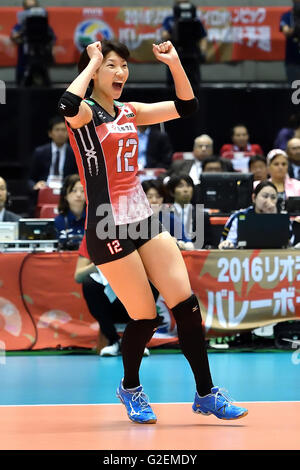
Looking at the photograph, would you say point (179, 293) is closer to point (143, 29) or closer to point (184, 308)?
point (184, 308)

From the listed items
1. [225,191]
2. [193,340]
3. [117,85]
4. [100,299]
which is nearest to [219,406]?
[193,340]

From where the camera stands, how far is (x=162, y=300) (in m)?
7.96

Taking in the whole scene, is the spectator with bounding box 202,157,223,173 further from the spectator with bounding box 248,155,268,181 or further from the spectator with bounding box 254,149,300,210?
the spectator with bounding box 254,149,300,210

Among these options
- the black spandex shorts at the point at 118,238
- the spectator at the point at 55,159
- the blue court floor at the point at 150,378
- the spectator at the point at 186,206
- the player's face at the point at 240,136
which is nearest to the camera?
the black spandex shorts at the point at 118,238

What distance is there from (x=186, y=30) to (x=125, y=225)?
28.1 ft

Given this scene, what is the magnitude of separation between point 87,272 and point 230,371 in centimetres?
169

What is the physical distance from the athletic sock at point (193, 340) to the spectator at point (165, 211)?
3535 mm

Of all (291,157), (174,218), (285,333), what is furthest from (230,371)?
(291,157)

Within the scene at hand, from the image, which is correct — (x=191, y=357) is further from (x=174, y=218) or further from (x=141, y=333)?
(x=174, y=218)

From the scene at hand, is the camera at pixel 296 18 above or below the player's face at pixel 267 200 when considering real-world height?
above

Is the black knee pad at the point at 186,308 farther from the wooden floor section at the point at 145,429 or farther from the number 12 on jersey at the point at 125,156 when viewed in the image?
the number 12 on jersey at the point at 125,156

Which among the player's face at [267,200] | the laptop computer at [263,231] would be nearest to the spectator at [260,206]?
the player's face at [267,200]

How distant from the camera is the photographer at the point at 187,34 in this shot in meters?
12.5

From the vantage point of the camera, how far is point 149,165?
11203mm
